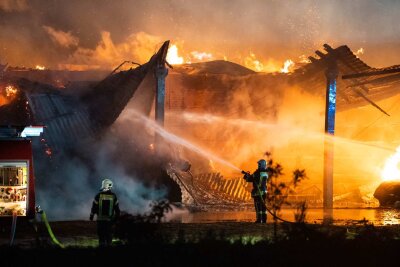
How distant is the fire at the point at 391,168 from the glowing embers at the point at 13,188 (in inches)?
769

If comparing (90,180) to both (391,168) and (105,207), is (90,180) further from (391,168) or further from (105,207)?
(391,168)

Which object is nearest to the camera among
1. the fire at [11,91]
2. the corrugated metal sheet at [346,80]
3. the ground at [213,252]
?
the ground at [213,252]

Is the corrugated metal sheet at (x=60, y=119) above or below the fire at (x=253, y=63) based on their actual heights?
below

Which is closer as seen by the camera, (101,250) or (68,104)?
(101,250)

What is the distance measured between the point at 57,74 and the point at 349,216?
18138mm

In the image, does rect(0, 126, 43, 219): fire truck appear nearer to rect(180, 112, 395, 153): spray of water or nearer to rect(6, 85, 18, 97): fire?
rect(6, 85, 18, 97): fire

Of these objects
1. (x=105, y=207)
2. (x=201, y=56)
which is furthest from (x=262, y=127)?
(x=105, y=207)

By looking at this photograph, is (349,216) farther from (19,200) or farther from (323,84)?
(19,200)

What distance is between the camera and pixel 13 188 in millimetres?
13625

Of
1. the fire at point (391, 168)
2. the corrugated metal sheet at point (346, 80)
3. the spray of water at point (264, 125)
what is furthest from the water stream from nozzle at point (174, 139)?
the fire at point (391, 168)

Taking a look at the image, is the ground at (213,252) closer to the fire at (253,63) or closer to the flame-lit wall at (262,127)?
the flame-lit wall at (262,127)

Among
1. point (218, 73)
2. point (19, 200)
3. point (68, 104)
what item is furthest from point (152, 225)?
point (218, 73)

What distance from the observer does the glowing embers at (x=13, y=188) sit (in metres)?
13.5

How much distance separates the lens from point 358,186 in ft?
93.2
